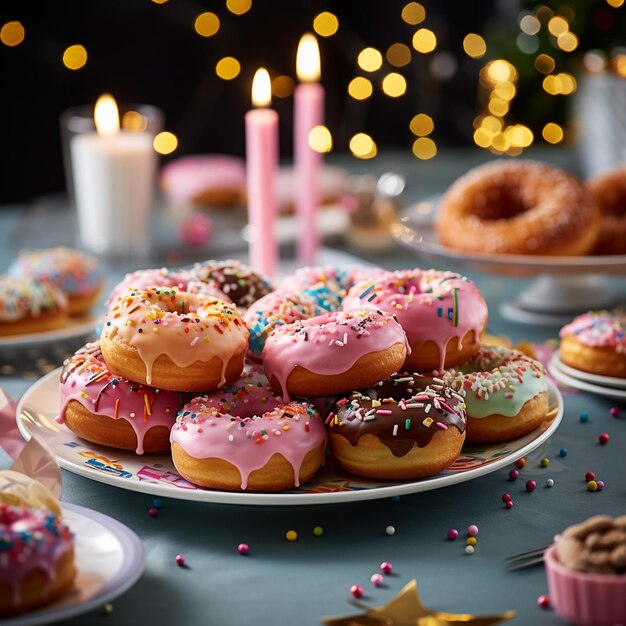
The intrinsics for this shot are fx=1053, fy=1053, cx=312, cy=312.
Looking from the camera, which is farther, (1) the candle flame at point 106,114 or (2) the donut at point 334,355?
(1) the candle flame at point 106,114

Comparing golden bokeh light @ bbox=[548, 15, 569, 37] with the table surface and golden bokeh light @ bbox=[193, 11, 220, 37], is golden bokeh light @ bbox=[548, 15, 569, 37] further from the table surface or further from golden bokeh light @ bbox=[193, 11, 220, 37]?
the table surface

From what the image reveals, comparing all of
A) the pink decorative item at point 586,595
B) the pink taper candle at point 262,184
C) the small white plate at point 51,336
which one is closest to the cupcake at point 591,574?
the pink decorative item at point 586,595

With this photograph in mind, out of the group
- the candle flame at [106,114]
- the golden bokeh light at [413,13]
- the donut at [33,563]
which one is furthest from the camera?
the golden bokeh light at [413,13]

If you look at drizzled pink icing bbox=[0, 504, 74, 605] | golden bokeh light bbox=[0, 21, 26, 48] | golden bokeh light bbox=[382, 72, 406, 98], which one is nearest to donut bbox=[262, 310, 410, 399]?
drizzled pink icing bbox=[0, 504, 74, 605]

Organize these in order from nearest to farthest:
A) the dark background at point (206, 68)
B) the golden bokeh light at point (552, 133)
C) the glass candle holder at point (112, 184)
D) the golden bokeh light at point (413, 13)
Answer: the glass candle holder at point (112, 184), the dark background at point (206, 68), the golden bokeh light at point (552, 133), the golden bokeh light at point (413, 13)

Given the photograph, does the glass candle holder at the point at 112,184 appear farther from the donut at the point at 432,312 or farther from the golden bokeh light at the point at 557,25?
the golden bokeh light at the point at 557,25

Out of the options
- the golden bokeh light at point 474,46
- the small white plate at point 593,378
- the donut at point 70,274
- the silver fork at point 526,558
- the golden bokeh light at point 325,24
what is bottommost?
the silver fork at point 526,558

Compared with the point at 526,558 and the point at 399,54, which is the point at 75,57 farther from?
the point at 526,558

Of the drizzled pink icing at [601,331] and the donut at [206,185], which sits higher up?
the donut at [206,185]
